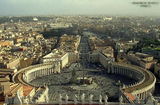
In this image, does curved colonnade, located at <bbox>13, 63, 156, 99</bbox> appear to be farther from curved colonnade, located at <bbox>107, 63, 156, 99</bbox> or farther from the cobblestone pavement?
the cobblestone pavement

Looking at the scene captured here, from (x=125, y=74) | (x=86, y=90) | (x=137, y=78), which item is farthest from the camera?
(x=125, y=74)

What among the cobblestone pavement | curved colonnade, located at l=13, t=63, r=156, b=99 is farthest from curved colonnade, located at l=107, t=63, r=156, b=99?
the cobblestone pavement

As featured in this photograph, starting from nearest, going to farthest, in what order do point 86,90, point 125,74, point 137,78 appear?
point 86,90 → point 137,78 → point 125,74

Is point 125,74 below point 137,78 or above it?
below

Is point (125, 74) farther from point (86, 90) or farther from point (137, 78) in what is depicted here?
point (86, 90)

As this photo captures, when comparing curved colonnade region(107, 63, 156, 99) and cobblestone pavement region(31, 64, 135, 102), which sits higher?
curved colonnade region(107, 63, 156, 99)

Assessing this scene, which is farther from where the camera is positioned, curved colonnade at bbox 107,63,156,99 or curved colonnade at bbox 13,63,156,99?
curved colonnade at bbox 13,63,156,99

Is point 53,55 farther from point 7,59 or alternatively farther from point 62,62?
point 7,59

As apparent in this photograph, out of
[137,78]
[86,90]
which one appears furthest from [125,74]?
→ [86,90]

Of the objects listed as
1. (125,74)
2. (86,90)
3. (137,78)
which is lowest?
(125,74)
